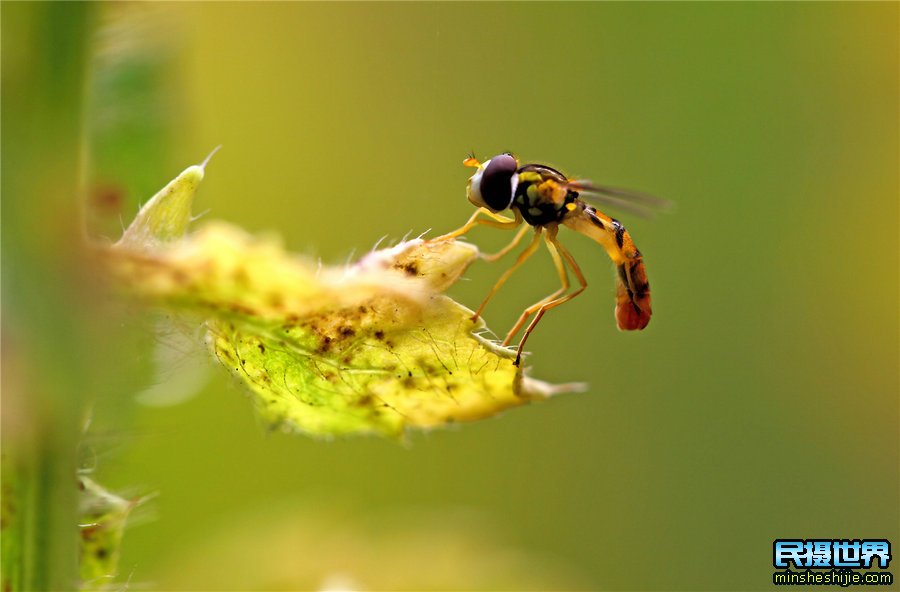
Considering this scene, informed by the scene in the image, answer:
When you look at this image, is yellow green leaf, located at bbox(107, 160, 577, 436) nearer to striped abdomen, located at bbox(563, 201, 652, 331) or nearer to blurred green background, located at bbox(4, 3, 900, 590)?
striped abdomen, located at bbox(563, 201, 652, 331)

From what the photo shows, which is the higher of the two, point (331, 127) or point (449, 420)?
point (331, 127)

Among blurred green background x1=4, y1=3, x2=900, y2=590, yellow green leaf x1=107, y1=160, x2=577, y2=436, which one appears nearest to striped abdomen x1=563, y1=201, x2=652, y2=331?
yellow green leaf x1=107, y1=160, x2=577, y2=436

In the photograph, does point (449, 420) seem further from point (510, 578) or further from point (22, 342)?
point (510, 578)

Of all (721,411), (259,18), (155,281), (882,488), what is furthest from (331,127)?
(155,281)

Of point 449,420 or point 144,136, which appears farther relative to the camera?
point 144,136

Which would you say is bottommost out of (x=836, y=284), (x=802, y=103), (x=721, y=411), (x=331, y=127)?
(x=721, y=411)

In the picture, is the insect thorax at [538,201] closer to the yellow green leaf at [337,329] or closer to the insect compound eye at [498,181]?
the insect compound eye at [498,181]

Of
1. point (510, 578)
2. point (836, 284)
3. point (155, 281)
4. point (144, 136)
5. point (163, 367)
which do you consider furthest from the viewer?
point (836, 284)
